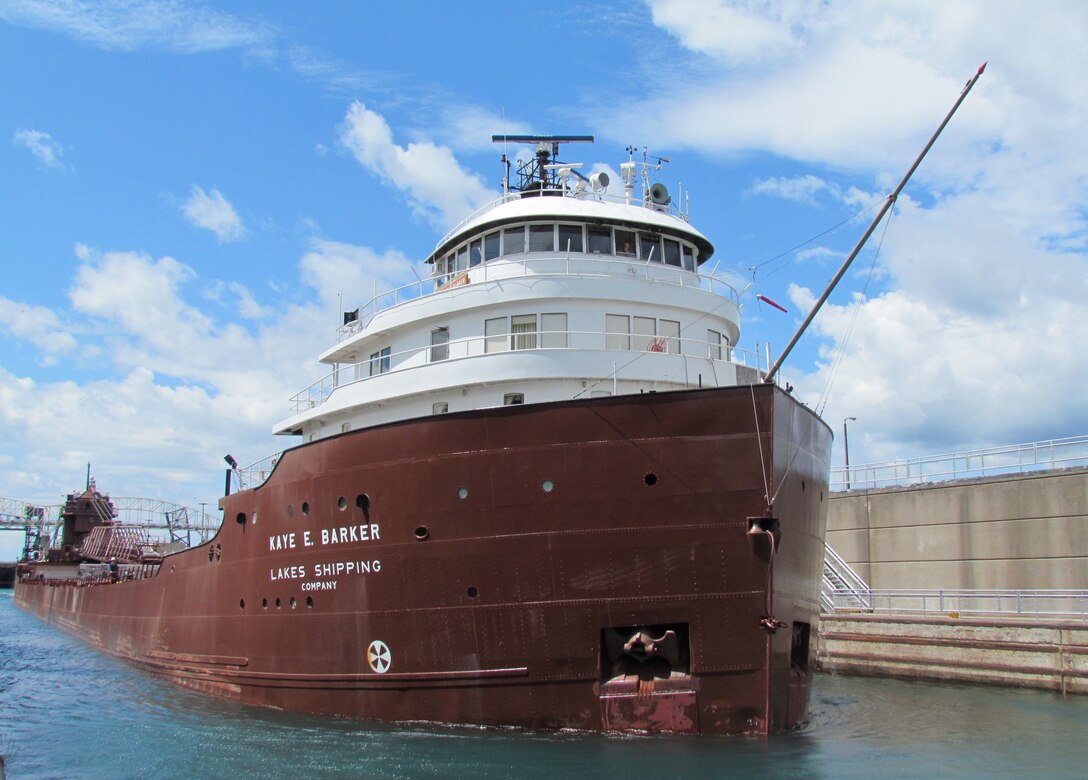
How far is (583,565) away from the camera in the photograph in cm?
1207

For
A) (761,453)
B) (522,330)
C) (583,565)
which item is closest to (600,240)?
(522,330)

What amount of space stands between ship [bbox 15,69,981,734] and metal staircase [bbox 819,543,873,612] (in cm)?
1041

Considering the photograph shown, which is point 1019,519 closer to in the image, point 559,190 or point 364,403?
point 559,190

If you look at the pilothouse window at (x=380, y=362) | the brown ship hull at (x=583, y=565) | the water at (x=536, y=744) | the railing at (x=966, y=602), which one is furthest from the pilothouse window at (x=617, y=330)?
the railing at (x=966, y=602)

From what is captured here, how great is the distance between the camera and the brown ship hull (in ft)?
38.7

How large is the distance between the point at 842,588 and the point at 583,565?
15.6 meters

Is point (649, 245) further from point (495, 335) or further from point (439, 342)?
point (439, 342)

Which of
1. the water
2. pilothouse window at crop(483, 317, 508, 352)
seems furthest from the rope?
pilothouse window at crop(483, 317, 508, 352)

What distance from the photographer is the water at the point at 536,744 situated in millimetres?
10961

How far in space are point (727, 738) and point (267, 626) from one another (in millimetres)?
8285

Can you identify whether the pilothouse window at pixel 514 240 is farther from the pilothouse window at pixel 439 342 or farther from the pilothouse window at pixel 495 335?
the pilothouse window at pixel 439 342

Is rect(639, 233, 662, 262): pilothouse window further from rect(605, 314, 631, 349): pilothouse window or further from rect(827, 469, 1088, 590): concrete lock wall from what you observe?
rect(827, 469, 1088, 590): concrete lock wall

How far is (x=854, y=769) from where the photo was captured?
11.1 metres

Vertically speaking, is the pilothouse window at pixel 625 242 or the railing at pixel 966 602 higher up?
the pilothouse window at pixel 625 242
